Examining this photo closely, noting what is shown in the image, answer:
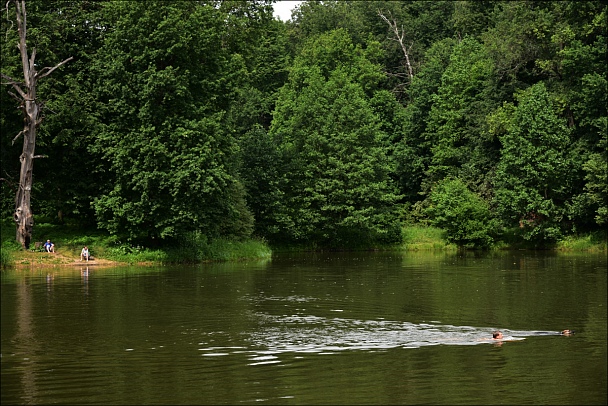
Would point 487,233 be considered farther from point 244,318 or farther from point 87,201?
point 244,318

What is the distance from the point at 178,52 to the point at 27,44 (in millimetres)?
8797

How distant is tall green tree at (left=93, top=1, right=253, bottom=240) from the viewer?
165ft

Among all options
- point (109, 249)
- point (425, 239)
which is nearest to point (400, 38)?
point (425, 239)

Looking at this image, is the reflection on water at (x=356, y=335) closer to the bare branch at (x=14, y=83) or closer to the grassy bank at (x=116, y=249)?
the grassy bank at (x=116, y=249)

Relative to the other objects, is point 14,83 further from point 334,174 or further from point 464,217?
point 464,217

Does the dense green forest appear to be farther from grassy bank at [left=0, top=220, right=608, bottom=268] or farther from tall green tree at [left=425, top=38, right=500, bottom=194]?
grassy bank at [left=0, top=220, right=608, bottom=268]

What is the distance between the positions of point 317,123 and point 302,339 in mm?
48125

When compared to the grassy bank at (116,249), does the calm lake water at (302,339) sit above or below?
below

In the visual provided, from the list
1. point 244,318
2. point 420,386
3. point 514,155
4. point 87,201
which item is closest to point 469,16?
point 514,155

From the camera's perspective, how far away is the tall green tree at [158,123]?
165 feet

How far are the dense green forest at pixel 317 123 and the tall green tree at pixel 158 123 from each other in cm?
13

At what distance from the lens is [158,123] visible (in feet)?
170

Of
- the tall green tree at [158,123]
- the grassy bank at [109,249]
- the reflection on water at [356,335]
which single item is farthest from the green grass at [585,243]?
the reflection on water at [356,335]

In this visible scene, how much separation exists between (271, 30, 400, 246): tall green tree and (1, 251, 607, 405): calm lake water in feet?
81.5
